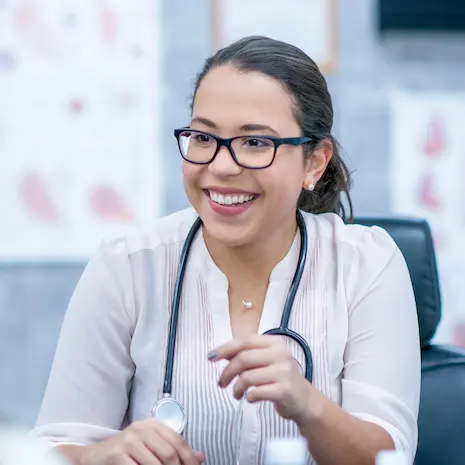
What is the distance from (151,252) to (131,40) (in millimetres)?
1338

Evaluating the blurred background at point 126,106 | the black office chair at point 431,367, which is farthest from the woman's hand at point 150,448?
the blurred background at point 126,106

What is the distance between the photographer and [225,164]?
123 cm

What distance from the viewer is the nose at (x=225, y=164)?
1.23 m

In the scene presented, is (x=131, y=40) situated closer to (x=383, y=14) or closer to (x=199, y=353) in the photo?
(x=383, y=14)

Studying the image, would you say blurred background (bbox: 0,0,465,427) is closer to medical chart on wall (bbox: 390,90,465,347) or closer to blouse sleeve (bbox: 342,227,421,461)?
medical chart on wall (bbox: 390,90,465,347)

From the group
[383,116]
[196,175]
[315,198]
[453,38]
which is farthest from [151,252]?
[453,38]

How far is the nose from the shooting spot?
1.23 meters

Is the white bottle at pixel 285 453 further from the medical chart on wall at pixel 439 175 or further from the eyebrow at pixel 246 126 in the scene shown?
the medical chart on wall at pixel 439 175

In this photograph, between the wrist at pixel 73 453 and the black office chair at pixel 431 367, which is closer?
the wrist at pixel 73 453

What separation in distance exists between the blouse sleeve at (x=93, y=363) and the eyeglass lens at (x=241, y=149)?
0.22 m

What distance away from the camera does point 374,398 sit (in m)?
1.24

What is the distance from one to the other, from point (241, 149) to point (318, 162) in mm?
Result: 192

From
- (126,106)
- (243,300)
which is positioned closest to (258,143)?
(243,300)

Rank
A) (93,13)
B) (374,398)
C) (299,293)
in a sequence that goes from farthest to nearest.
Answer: (93,13), (299,293), (374,398)
